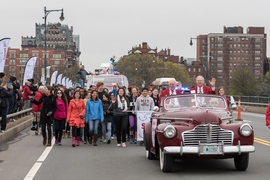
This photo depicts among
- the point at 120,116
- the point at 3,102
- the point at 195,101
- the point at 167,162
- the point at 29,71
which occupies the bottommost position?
the point at 167,162

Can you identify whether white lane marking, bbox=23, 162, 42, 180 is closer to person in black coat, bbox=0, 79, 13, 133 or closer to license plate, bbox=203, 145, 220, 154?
license plate, bbox=203, 145, 220, 154

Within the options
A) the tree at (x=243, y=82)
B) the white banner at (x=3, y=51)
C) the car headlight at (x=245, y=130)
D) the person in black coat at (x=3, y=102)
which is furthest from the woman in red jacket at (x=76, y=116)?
the tree at (x=243, y=82)

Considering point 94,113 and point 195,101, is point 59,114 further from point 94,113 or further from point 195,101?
point 195,101

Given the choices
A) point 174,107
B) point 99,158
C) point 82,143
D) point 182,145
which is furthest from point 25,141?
point 182,145

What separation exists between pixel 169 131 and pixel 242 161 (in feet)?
5.29

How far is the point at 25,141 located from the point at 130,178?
9213 millimetres

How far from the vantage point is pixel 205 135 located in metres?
→ 11.1

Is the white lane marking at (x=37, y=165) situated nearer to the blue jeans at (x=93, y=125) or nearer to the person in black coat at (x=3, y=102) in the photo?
the blue jeans at (x=93, y=125)

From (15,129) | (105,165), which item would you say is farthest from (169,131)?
(15,129)

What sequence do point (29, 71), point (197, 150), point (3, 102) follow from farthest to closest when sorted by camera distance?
point (29, 71) < point (3, 102) < point (197, 150)

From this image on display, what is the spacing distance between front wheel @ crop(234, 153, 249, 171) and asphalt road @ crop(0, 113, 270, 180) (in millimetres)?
133

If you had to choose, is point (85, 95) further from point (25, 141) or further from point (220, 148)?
point (220, 148)

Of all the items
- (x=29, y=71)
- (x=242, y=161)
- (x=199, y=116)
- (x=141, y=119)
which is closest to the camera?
(x=199, y=116)

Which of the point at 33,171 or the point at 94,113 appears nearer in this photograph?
the point at 33,171
